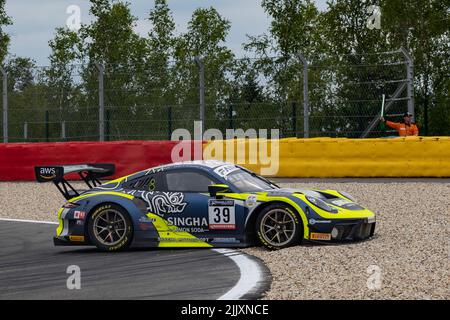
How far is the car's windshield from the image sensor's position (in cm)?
1195

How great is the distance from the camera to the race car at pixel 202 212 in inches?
449

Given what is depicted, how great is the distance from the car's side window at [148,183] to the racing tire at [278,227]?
1.45m

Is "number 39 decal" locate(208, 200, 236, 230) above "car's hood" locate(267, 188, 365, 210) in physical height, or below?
below

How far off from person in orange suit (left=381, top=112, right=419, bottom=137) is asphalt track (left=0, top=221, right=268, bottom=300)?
1124 cm

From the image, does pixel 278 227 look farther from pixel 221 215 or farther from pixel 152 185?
pixel 152 185

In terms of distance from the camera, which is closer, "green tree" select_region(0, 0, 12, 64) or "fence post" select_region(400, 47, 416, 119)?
"fence post" select_region(400, 47, 416, 119)

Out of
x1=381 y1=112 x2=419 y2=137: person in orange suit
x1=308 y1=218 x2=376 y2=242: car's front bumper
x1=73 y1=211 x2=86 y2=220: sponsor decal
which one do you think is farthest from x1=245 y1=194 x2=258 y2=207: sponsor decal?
x1=381 y1=112 x2=419 y2=137: person in orange suit

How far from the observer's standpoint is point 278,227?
37.5 ft

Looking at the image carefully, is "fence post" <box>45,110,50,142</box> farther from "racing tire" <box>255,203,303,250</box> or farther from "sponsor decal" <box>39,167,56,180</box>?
"racing tire" <box>255,203,303,250</box>

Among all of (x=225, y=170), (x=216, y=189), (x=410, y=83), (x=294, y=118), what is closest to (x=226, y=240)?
(x=216, y=189)

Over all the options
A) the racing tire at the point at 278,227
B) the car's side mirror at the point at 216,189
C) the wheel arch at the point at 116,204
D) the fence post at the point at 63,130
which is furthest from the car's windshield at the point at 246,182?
the fence post at the point at 63,130

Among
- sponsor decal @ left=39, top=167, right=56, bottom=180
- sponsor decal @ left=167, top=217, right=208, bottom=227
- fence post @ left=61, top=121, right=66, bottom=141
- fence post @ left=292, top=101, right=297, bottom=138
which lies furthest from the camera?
fence post @ left=61, top=121, right=66, bottom=141

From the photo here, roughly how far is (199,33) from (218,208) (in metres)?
37.2

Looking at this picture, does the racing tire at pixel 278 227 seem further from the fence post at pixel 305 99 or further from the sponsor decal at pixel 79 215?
the fence post at pixel 305 99
